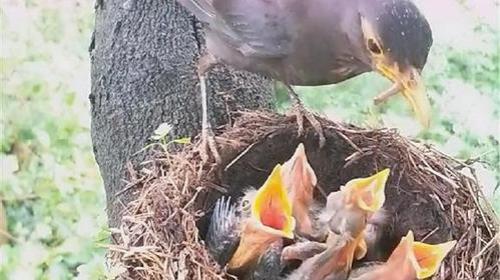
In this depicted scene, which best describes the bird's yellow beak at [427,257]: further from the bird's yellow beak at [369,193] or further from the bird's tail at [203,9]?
the bird's tail at [203,9]

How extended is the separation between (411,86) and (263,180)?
330 mm

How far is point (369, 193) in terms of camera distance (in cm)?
122

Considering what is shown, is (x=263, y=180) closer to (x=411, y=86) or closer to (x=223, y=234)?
(x=223, y=234)

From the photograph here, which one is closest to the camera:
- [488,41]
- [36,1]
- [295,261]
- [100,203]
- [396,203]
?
[295,261]

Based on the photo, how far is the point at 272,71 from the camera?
1.28 m

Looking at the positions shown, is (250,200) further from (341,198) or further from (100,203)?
(100,203)

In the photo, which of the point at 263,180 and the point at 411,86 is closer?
the point at 411,86

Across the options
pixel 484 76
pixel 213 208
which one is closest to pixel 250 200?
pixel 213 208

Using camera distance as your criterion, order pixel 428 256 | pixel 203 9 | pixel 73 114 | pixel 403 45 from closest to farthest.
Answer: pixel 403 45, pixel 428 256, pixel 203 9, pixel 73 114

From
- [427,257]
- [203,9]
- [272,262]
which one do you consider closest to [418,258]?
[427,257]

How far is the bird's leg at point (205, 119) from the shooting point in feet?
4.26

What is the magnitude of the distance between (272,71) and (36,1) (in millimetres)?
2222

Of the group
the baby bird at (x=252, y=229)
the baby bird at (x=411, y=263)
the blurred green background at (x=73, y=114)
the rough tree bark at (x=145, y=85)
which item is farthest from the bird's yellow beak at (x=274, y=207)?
the blurred green background at (x=73, y=114)

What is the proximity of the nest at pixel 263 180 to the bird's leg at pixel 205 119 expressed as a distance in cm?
1
